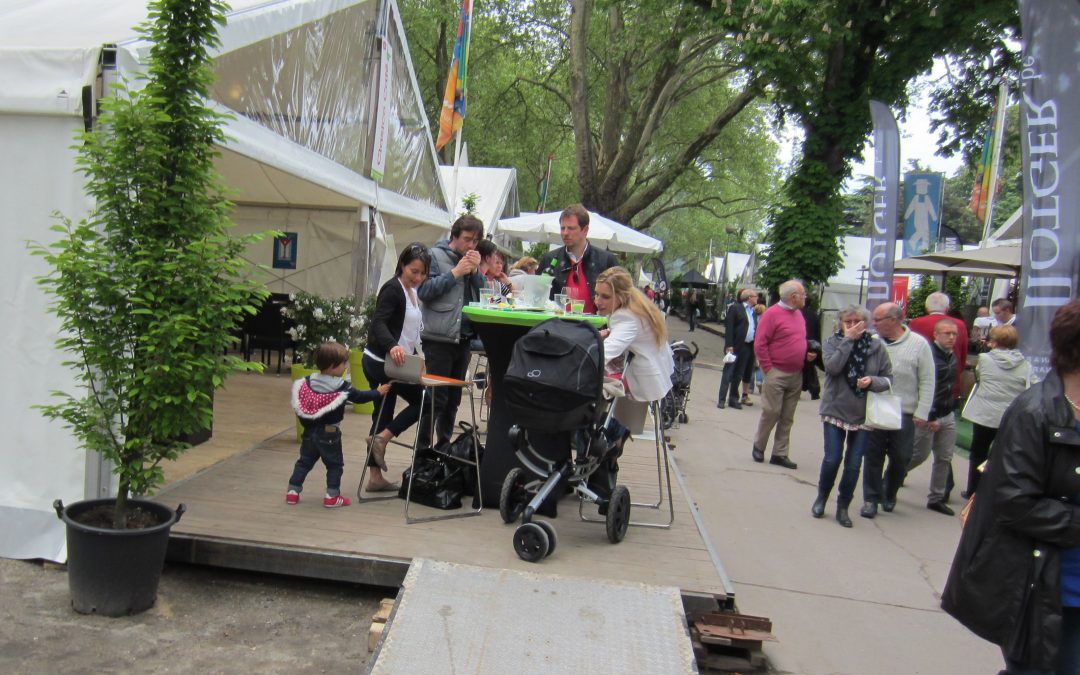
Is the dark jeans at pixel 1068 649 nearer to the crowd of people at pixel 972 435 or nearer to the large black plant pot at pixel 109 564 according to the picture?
the crowd of people at pixel 972 435

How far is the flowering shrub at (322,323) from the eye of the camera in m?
8.09

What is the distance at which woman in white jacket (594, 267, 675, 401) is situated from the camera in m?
4.92

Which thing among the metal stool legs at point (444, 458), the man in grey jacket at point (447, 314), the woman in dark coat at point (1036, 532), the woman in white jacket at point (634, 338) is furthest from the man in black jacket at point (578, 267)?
the woman in dark coat at point (1036, 532)

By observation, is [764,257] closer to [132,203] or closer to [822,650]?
[822,650]

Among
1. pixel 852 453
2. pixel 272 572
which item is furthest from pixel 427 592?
pixel 852 453

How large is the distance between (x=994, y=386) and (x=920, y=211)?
11594 millimetres

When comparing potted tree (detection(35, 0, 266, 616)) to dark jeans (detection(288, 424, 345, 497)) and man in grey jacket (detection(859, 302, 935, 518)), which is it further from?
man in grey jacket (detection(859, 302, 935, 518))

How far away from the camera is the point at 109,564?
3.76 meters

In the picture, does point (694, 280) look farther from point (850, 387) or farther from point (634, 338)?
point (634, 338)

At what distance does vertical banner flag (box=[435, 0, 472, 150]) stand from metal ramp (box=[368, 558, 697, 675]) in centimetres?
809

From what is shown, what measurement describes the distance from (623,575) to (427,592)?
1.12 m

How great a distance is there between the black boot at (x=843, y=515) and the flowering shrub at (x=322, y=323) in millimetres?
4882

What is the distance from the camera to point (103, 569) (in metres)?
3.76

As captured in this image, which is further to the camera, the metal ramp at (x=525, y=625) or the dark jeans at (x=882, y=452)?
the dark jeans at (x=882, y=452)
